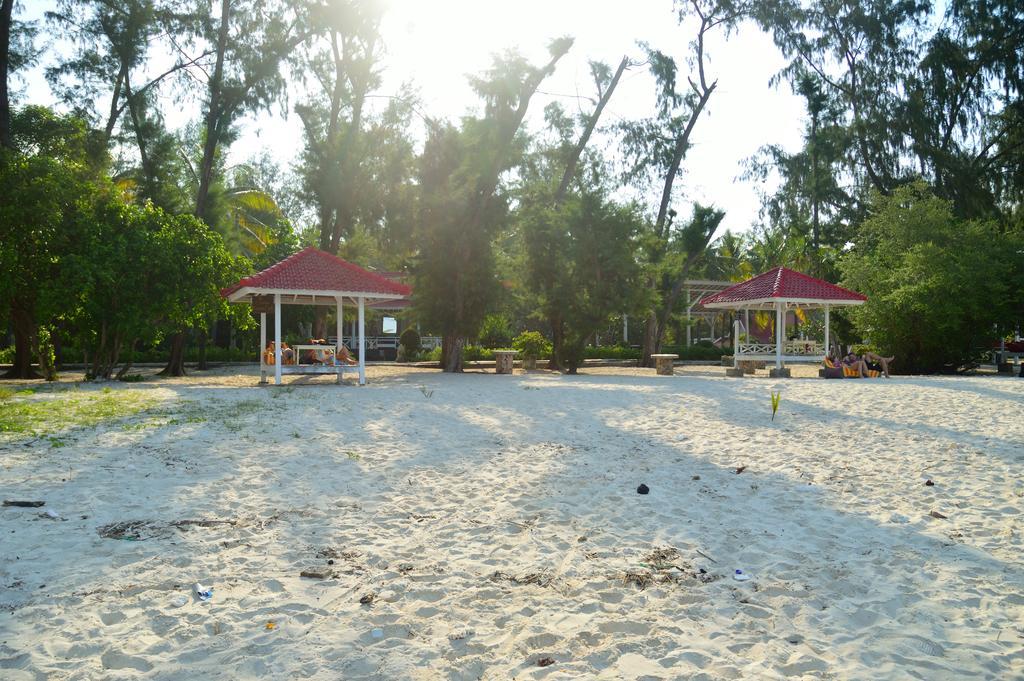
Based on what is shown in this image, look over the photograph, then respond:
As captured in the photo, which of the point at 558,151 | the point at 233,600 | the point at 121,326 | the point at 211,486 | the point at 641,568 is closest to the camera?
the point at 233,600

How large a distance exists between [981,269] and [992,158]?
594 inches

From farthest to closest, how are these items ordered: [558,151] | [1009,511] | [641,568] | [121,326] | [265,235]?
[265,235] < [558,151] < [121,326] < [1009,511] < [641,568]

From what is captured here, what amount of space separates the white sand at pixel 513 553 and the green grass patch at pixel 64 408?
0.71 metres

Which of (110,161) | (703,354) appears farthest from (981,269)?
(110,161)

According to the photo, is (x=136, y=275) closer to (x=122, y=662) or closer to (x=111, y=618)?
(x=111, y=618)

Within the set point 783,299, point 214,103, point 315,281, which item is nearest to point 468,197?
point 315,281

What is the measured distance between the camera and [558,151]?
30.0m

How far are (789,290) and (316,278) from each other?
46.1 ft

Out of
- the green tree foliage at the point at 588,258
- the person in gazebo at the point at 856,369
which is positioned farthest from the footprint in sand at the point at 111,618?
the person in gazebo at the point at 856,369

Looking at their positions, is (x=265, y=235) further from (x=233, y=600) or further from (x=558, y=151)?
(x=233, y=600)

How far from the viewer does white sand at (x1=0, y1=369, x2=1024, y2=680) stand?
146 inches

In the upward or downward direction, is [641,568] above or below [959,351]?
below

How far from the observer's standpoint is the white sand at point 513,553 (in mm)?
3701

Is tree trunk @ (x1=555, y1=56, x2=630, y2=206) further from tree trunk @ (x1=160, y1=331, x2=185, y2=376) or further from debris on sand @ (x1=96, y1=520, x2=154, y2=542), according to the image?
debris on sand @ (x1=96, y1=520, x2=154, y2=542)
